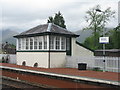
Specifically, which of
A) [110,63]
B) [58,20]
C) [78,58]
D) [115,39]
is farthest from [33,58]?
[115,39]

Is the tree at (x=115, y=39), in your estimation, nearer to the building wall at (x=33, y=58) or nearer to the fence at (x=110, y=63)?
the building wall at (x=33, y=58)

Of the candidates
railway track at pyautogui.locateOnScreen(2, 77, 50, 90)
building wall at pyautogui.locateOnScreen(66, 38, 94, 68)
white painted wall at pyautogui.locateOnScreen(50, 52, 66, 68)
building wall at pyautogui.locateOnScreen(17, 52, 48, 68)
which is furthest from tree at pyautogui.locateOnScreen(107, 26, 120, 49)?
railway track at pyautogui.locateOnScreen(2, 77, 50, 90)

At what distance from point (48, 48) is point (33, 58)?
2.42 meters

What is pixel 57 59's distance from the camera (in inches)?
751

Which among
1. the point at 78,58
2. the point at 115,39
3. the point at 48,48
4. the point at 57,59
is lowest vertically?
the point at 57,59

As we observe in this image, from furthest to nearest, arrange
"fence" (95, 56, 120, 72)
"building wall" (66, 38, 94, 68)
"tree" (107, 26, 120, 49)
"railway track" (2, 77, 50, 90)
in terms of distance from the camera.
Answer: "tree" (107, 26, 120, 49) < "building wall" (66, 38, 94, 68) < "fence" (95, 56, 120, 72) < "railway track" (2, 77, 50, 90)

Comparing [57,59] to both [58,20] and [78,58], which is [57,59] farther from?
[58,20]

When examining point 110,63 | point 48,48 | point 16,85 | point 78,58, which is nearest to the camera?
point 16,85

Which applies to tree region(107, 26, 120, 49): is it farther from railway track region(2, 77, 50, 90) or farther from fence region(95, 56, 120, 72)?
railway track region(2, 77, 50, 90)

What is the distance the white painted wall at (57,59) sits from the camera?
61.3 feet

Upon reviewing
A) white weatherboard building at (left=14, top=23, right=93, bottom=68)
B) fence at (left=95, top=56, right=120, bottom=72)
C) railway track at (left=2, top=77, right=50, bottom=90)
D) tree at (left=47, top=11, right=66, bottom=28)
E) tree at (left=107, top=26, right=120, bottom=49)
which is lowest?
railway track at (left=2, top=77, right=50, bottom=90)

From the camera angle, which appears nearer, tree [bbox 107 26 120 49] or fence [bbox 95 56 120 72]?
fence [bbox 95 56 120 72]

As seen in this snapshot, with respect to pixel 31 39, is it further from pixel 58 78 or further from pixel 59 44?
pixel 58 78

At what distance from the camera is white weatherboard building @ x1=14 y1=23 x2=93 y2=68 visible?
18.7 meters
